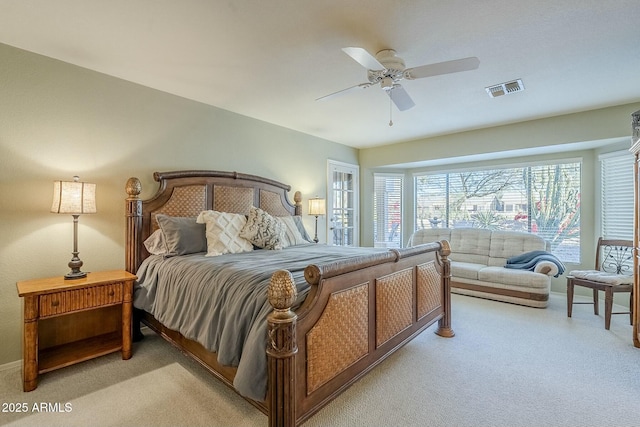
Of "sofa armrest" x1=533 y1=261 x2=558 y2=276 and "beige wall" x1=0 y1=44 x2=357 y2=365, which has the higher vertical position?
"beige wall" x1=0 y1=44 x2=357 y2=365

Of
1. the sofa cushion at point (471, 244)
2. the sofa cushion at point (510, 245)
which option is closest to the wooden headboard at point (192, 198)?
the sofa cushion at point (471, 244)

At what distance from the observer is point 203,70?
9.18ft

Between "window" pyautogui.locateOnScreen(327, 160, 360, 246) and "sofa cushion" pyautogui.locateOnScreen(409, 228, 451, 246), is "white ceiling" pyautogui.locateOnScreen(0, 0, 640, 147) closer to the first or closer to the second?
"window" pyautogui.locateOnScreen(327, 160, 360, 246)

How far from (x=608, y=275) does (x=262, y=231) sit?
383 centimetres

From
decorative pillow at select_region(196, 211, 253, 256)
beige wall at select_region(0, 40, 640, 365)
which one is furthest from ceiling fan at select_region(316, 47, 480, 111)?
beige wall at select_region(0, 40, 640, 365)

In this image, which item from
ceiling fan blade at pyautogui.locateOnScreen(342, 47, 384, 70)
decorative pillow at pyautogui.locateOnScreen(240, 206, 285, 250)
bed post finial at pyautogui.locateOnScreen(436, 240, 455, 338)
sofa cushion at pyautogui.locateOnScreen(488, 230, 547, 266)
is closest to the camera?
ceiling fan blade at pyautogui.locateOnScreen(342, 47, 384, 70)

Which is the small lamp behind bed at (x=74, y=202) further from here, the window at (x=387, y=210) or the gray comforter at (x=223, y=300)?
the window at (x=387, y=210)

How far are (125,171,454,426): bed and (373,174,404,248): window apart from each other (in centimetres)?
304

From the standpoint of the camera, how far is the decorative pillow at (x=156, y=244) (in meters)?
2.93

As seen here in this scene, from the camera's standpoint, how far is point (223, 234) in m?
3.06

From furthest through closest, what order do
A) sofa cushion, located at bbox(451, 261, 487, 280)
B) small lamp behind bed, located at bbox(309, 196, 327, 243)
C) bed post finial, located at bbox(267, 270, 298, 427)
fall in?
1. small lamp behind bed, located at bbox(309, 196, 327, 243)
2. sofa cushion, located at bbox(451, 261, 487, 280)
3. bed post finial, located at bbox(267, 270, 298, 427)

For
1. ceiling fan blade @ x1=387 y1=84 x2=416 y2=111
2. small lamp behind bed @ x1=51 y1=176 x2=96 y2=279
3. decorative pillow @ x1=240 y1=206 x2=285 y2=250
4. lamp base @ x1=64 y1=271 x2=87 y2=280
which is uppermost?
ceiling fan blade @ x1=387 y1=84 x2=416 y2=111

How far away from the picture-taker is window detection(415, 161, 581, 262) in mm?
4598

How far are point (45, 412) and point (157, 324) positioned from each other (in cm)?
88
